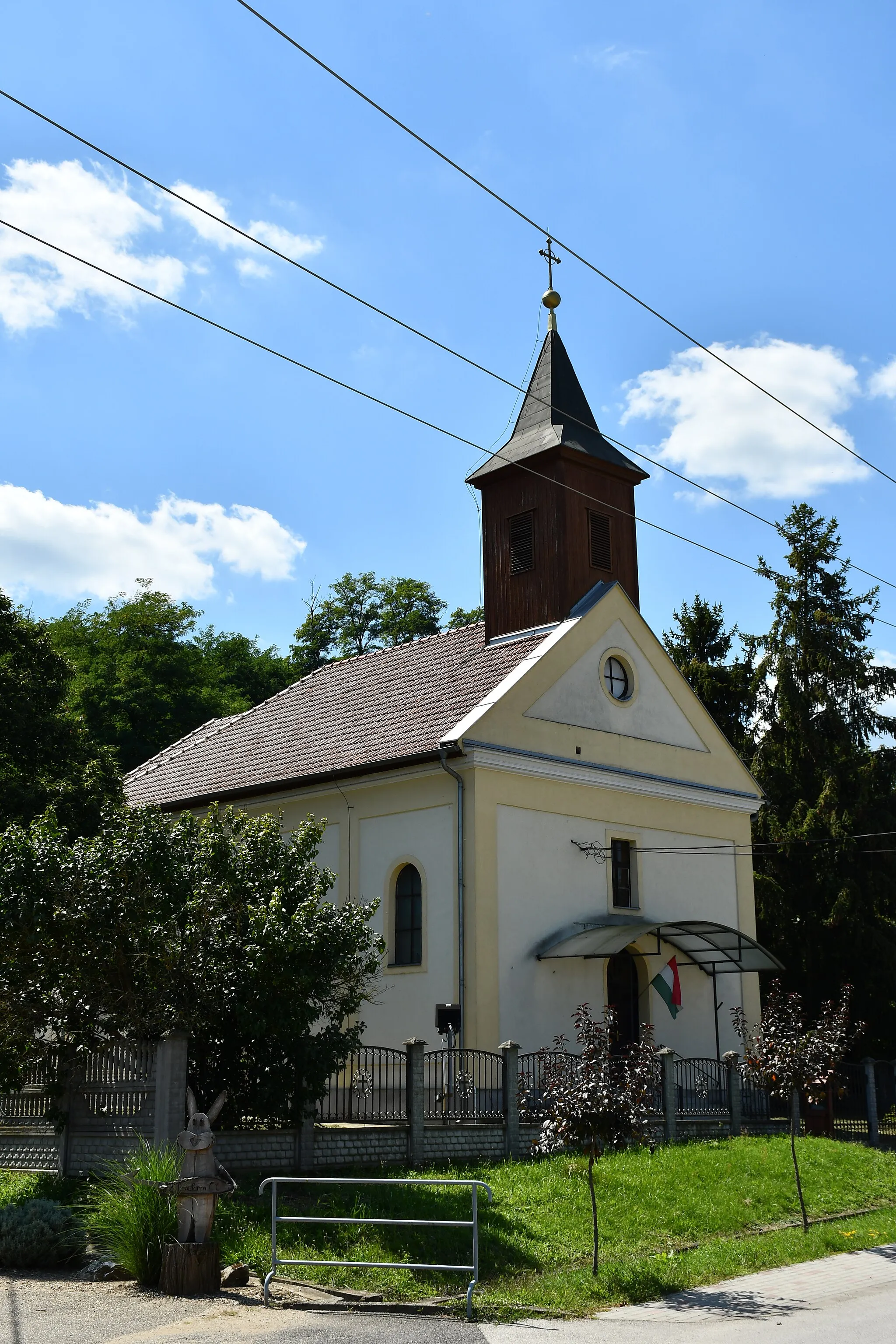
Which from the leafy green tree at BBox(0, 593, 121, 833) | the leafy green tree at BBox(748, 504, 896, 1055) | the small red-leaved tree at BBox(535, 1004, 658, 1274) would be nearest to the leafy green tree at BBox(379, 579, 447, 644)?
the leafy green tree at BBox(748, 504, 896, 1055)

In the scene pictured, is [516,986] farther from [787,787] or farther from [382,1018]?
[787,787]

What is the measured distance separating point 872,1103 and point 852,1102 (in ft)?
2.88

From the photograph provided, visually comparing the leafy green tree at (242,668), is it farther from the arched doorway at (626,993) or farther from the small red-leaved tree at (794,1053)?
the small red-leaved tree at (794,1053)

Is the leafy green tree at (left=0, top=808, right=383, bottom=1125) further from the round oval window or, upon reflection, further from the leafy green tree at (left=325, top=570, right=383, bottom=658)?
the leafy green tree at (left=325, top=570, right=383, bottom=658)

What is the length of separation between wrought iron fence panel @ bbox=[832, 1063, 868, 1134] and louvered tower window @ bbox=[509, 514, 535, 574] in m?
11.5

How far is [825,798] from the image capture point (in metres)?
31.2

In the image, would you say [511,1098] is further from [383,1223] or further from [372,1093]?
[383,1223]

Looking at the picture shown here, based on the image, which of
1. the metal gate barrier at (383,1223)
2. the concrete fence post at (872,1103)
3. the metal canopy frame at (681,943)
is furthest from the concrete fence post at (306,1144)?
the concrete fence post at (872,1103)

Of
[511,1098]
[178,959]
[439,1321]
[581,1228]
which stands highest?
[178,959]

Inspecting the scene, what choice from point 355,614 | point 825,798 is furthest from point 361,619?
point 825,798

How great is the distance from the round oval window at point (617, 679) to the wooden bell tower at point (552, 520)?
1.39 meters

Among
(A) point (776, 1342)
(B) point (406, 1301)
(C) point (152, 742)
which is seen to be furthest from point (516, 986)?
(C) point (152, 742)

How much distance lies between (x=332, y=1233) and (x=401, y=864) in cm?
1129

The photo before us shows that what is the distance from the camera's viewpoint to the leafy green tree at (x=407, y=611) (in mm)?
54969
